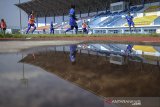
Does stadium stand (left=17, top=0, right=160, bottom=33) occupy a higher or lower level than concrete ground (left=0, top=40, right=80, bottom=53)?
higher

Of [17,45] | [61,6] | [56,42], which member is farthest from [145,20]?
[17,45]

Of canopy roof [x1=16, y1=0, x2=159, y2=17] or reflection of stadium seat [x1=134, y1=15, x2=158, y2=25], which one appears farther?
canopy roof [x1=16, y1=0, x2=159, y2=17]

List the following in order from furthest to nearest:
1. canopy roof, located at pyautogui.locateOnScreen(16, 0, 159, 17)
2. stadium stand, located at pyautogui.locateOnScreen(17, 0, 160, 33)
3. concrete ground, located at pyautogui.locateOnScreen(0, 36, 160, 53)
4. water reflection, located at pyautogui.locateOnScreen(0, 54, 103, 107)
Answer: canopy roof, located at pyautogui.locateOnScreen(16, 0, 159, 17)
stadium stand, located at pyautogui.locateOnScreen(17, 0, 160, 33)
concrete ground, located at pyautogui.locateOnScreen(0, 36, 160, 53)
water reflection, located at pyautogui.locateOnScreen(0, 54, 103, 107)

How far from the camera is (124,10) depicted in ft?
125

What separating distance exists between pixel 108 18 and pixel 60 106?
3834 cm

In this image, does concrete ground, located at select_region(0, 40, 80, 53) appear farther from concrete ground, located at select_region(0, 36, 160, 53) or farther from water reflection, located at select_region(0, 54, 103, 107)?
water reflection, located at select_region(0, 54, 103, 107)

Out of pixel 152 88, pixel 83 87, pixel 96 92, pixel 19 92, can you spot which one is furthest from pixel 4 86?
pixel 152 88

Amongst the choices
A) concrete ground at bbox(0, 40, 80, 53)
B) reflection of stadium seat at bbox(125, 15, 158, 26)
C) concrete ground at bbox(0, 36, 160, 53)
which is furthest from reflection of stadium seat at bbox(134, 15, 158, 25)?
concrete ground at bbox(0, 40, 80, 53)

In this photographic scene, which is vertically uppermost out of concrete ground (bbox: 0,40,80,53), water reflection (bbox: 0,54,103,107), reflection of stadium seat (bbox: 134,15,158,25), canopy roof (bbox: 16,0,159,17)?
canopy roof (bbox: 16,0,159,17)

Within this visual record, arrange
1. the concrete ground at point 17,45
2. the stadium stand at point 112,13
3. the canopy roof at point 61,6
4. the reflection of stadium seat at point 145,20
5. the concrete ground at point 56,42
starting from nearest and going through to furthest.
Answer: the concrete ground at point 17,45 → the concrete ground at point 56,42 → the reflection of stadium seat at point 145,20 → the stadium stand at point 112,13 → the canopy roof at point 61,6


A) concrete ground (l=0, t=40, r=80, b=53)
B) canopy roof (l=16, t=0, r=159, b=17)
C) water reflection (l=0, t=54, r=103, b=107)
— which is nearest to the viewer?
water reflection (l=0, t=54, r=103, b=107)

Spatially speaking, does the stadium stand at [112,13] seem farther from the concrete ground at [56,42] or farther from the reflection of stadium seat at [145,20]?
the concrete ground at [56,42]

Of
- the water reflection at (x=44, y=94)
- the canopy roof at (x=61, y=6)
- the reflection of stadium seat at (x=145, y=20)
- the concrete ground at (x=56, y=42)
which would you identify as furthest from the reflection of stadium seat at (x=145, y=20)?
the water reflection at (x=44, y=94)

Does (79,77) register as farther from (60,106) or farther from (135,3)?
(135,3)
